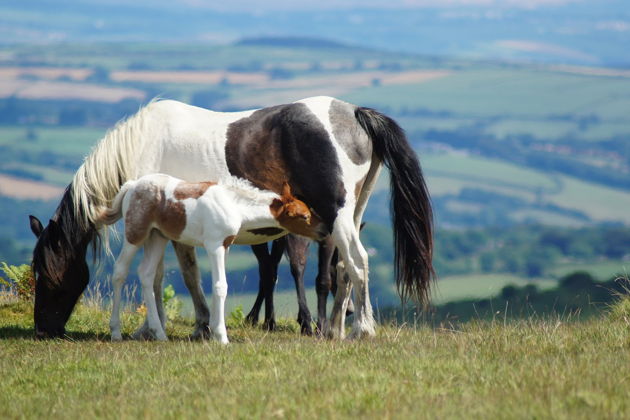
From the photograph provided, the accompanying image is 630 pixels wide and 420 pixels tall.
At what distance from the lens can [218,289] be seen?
8.56 m

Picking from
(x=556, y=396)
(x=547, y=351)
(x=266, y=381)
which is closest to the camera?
(x=556, y=396)

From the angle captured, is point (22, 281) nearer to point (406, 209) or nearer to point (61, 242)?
point (61, 242)

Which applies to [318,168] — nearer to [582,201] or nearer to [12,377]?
[12,377]

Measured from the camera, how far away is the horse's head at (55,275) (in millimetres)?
9562

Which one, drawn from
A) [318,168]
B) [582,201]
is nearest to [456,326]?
[318,168]

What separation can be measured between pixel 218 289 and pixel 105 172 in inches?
76.0

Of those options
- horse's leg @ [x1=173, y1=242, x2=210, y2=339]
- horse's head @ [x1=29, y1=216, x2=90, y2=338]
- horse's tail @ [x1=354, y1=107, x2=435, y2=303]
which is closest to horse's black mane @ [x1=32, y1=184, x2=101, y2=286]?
horse's head @ [x1=29, y1=216, x2=90, y2=338]

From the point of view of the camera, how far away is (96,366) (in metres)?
7.49

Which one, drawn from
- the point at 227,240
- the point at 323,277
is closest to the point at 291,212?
the point at 227,240

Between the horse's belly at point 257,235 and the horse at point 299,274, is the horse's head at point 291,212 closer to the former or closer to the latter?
the horse's belly at point 257,235

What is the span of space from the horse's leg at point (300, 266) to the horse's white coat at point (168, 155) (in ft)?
4.13

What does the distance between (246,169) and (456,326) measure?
9.73 feet

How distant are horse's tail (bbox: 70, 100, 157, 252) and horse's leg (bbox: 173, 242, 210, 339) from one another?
77cm

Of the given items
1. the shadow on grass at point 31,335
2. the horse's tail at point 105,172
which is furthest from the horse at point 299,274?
the shadow on grass at point 31,335
